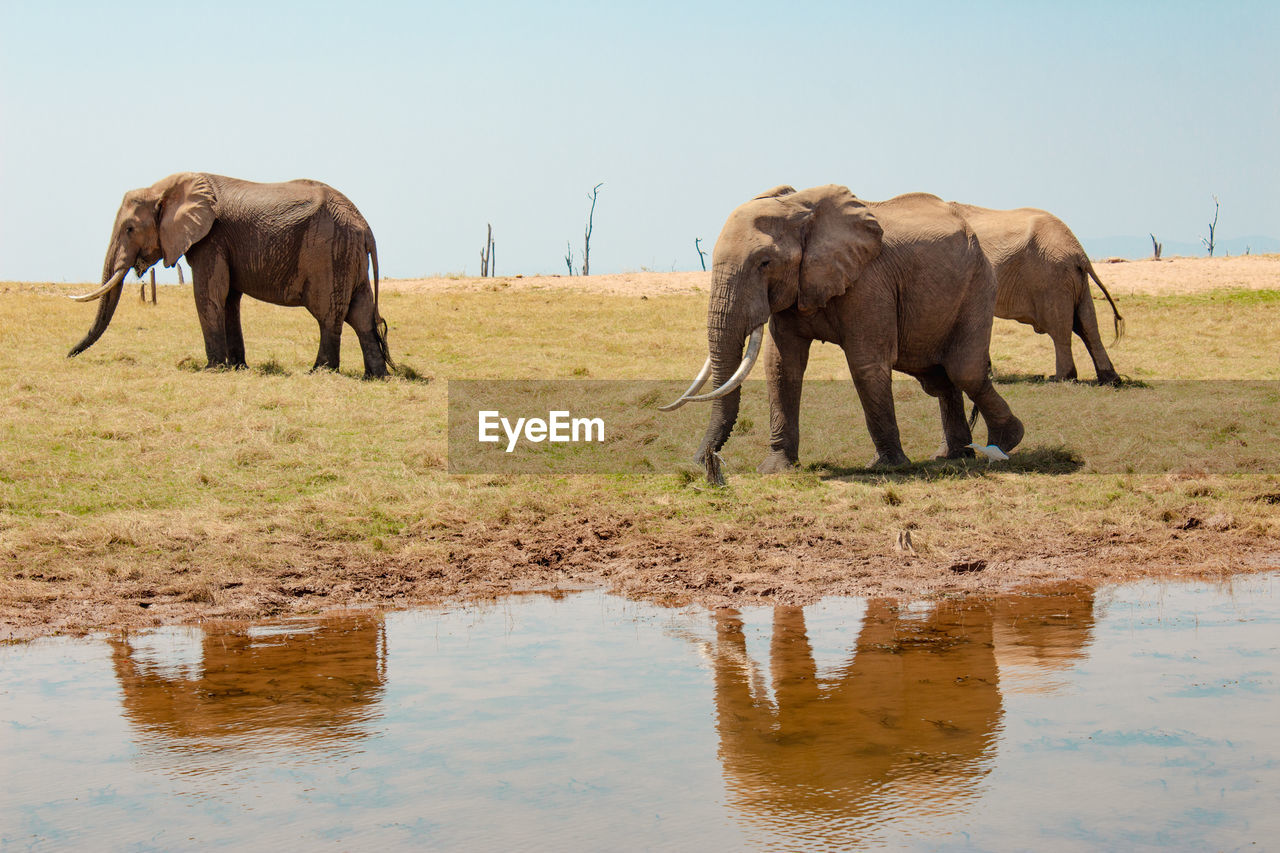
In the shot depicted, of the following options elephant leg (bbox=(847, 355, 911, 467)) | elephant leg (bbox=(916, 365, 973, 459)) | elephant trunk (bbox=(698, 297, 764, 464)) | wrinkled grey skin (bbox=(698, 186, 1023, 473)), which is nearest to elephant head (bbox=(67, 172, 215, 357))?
wrinkled grey skin (bbox=(698, 186, 1023, 473))

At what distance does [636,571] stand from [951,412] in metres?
5.33

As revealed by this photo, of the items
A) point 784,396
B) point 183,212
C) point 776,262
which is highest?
point 183,212

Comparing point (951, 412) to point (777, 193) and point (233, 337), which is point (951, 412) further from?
point (233, 337)

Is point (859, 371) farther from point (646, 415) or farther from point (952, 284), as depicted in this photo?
point (646, 415)

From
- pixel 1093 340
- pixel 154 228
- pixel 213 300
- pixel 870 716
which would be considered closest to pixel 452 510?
pixel 870 716

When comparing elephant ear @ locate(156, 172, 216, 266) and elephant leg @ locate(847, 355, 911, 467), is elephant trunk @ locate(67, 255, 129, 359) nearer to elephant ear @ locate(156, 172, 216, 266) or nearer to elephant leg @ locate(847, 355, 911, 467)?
elephant ear @ locate(156, 172, 216, 266)

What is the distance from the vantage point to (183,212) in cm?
1695

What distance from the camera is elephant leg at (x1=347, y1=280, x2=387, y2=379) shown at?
17500 mm

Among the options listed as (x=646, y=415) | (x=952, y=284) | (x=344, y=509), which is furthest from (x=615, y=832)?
(x=646, y=415)

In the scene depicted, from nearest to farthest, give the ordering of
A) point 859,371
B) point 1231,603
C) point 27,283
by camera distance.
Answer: point 1231,603 < point 859,371 < point 27,283

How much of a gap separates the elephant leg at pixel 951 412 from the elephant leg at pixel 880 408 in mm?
996

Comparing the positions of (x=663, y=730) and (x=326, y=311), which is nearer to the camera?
(x=663, y=730)

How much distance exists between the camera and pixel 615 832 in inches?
167

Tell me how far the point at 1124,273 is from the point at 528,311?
15778 millimetres
